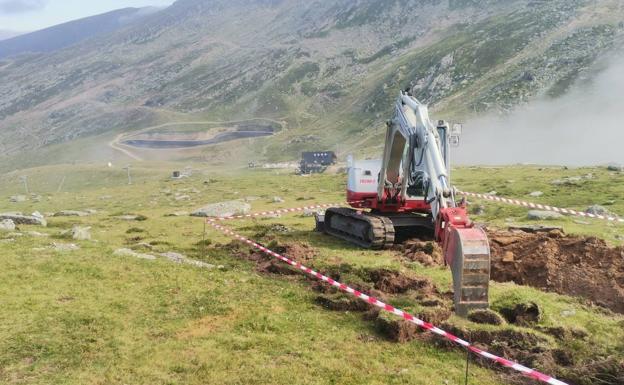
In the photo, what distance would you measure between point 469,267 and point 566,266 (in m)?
6.72

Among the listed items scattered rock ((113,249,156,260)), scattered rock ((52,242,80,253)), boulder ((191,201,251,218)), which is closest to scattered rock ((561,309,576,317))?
scattered rock ((113,249,156,260))

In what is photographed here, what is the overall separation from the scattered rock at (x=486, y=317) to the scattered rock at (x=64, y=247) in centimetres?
1639

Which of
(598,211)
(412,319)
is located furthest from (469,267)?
(598,211)

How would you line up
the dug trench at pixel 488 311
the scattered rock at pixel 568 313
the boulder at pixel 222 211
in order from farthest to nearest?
the boulder at pixel 222 211, the scattered rock at pixel 568 313, the dug trench at pixel 488 311

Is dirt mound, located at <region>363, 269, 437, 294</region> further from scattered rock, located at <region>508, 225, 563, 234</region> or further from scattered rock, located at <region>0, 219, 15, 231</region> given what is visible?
scattered rock, located at <region>0, 219, 15, 231</region>

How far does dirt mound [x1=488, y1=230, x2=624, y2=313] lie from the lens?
14883 mm

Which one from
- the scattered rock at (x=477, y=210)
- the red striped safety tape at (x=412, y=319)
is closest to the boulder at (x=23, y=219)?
A: the red striped safety tape at (x=412, y=319)

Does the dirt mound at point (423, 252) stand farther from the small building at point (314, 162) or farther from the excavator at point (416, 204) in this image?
the small building at point (314, 162)

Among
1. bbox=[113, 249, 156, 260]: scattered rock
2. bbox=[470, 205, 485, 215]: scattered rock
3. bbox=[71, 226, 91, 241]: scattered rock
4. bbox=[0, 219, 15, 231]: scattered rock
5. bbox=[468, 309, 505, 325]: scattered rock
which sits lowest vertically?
bbox=[470, 205, 485, 215]: scattered rock

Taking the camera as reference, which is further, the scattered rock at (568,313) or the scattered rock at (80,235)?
the scattered rock at (80,235)

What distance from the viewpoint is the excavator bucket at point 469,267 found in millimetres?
11695

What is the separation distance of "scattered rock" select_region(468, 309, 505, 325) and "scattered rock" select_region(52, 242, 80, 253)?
16386 millimetres

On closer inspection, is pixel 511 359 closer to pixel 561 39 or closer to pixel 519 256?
pixel 519 256

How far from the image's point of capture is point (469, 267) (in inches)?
463
